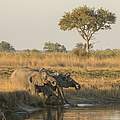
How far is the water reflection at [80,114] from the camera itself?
23.9 meters

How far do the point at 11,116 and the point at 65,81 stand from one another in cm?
867

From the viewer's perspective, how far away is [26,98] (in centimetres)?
2762

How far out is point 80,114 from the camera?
25.5 metres

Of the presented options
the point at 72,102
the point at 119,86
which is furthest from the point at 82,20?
the point at 72,102

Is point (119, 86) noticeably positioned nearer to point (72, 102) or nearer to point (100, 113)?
point (72, 102)

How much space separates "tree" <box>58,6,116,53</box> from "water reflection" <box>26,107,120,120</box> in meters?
47.6

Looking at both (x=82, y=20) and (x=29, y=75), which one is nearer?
(x=29, y=75)

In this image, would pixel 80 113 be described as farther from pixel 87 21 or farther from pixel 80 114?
pixel 87 21

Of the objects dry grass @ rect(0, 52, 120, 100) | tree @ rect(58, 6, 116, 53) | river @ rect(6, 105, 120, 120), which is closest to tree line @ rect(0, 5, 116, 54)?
tree @ rect(58, 6, 116, 53)

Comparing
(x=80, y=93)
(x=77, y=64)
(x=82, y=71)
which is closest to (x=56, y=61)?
(x=77, y=64)

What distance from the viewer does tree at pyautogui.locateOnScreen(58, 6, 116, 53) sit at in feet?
252

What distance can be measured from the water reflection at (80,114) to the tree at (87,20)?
47617 millimetres

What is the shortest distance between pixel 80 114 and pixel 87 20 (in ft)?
169

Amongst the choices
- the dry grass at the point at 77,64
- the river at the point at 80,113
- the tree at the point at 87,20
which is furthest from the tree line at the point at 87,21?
the river at the point at 80,113
